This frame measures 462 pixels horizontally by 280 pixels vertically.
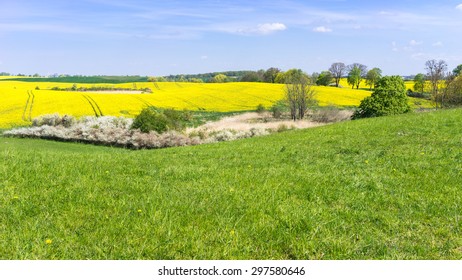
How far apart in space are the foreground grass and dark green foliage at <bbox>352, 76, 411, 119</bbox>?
1327 inches

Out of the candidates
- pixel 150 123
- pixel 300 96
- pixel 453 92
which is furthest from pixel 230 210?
pixel 453 92

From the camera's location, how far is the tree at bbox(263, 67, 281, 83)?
432 ft

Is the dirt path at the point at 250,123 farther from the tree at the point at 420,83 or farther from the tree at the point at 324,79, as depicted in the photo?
the tree at the point at 324,79

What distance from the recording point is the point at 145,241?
14.6 feet

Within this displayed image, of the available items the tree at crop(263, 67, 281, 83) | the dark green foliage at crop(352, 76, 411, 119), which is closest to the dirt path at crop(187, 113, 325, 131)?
the dark green foliage at crop(352, 76, 411, 119)

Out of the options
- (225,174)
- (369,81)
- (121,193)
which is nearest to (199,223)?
(121,193)

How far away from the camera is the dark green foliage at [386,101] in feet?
135

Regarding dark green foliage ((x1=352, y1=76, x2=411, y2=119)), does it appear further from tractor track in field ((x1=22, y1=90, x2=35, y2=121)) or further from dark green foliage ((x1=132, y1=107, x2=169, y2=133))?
tractor track in field ((x1=22, y1=90, x2=35, y2=121))

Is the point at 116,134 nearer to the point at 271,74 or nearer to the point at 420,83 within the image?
the point at 420,83

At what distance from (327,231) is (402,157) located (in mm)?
6443

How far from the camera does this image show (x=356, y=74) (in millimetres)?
120438

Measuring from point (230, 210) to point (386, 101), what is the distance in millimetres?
40837

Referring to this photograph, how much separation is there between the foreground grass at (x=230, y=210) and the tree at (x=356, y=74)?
4650 inches

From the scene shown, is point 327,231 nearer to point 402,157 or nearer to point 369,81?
point 402,157
